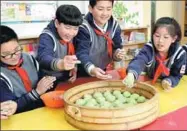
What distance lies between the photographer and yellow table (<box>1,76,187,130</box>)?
0.96 meters

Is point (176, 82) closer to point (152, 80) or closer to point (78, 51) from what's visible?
point (152, 80)

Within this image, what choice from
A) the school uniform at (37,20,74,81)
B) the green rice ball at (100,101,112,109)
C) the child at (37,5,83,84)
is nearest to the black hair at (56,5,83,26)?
the child at (37,5,83,84)

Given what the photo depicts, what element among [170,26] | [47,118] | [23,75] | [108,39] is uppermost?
[170,26]

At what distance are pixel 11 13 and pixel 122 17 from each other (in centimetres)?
175

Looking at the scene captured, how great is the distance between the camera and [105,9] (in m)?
1.56

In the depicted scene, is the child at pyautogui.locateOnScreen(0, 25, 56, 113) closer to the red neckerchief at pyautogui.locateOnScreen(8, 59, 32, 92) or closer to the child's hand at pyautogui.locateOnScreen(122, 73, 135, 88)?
the red neckerchief at pyautogui.locateOnScreen(8, 59, 32, 92)

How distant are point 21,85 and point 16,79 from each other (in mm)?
44

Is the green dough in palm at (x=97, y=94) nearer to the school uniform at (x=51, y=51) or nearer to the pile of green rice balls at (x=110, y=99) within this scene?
the pile of green rice balls at (x=110, y=99)

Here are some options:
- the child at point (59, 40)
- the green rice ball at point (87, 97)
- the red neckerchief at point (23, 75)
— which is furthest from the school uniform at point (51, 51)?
the green rice ball at point (87, 97)

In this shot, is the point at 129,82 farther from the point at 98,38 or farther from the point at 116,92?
the point at 98,38

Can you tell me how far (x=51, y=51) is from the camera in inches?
55.1

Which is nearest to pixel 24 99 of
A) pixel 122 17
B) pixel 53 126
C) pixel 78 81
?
pixel 53 126

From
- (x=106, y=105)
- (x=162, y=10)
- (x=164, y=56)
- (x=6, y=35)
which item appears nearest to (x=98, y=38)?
(x=164, y=56)

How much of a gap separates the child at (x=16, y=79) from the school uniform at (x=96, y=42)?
331mm
